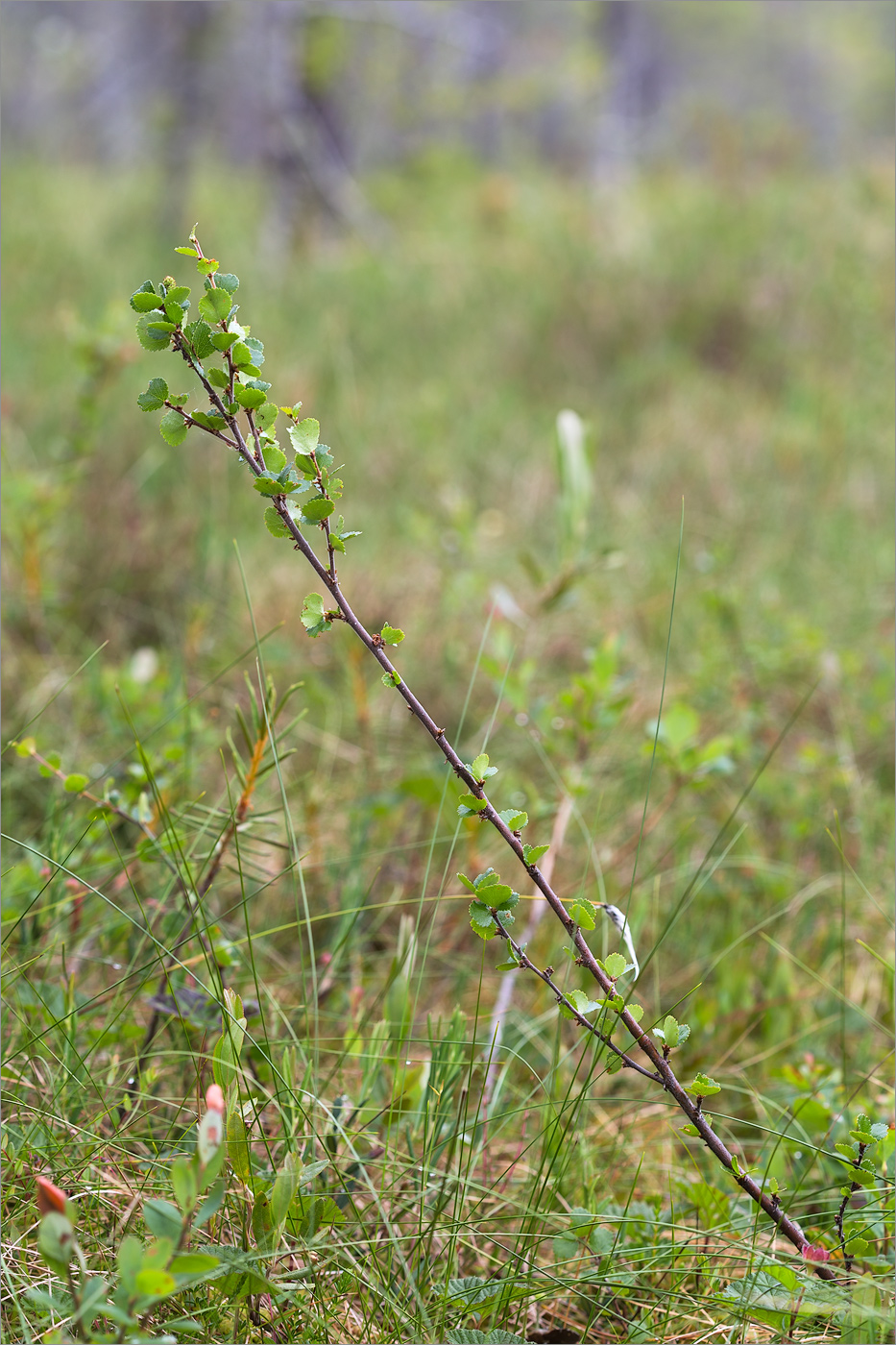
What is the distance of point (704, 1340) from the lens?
92 cm

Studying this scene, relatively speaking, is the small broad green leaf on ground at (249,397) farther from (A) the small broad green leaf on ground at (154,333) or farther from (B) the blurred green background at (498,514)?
(B) the blurred green background at (498,514)

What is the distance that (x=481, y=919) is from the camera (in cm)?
89

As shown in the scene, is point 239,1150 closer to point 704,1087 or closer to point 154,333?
point 704,1087

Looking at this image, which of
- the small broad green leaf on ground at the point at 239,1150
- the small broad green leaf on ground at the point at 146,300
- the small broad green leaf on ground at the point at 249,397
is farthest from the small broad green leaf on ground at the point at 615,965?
the small broad green leaf on ground at the point at 146,300

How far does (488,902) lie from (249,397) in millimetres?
502

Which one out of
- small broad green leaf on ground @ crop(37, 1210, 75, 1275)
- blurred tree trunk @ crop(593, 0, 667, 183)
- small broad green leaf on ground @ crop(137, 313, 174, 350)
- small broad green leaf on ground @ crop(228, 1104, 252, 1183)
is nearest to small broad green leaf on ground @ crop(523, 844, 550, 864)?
small broad green leaf on ground @ crop(228, 1104, 252, 1183)

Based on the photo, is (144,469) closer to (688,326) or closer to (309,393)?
(309,393)

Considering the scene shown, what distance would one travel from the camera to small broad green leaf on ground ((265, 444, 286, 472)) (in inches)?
33.4

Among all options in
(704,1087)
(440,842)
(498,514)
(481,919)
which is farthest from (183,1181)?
(498,514)

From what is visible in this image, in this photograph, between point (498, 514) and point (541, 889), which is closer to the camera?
point (541, 889)

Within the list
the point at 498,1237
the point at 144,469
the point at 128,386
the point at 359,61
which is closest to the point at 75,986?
the point at 498,1237

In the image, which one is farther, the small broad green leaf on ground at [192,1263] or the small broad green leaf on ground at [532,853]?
the small broad green leaf on ground at [532,853]

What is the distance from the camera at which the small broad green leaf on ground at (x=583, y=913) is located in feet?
2.89

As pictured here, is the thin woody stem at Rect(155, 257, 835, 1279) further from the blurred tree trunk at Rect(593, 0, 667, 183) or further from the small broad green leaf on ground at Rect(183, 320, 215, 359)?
the blurred tree trunk at Rect(593, 0, 667, 183)
